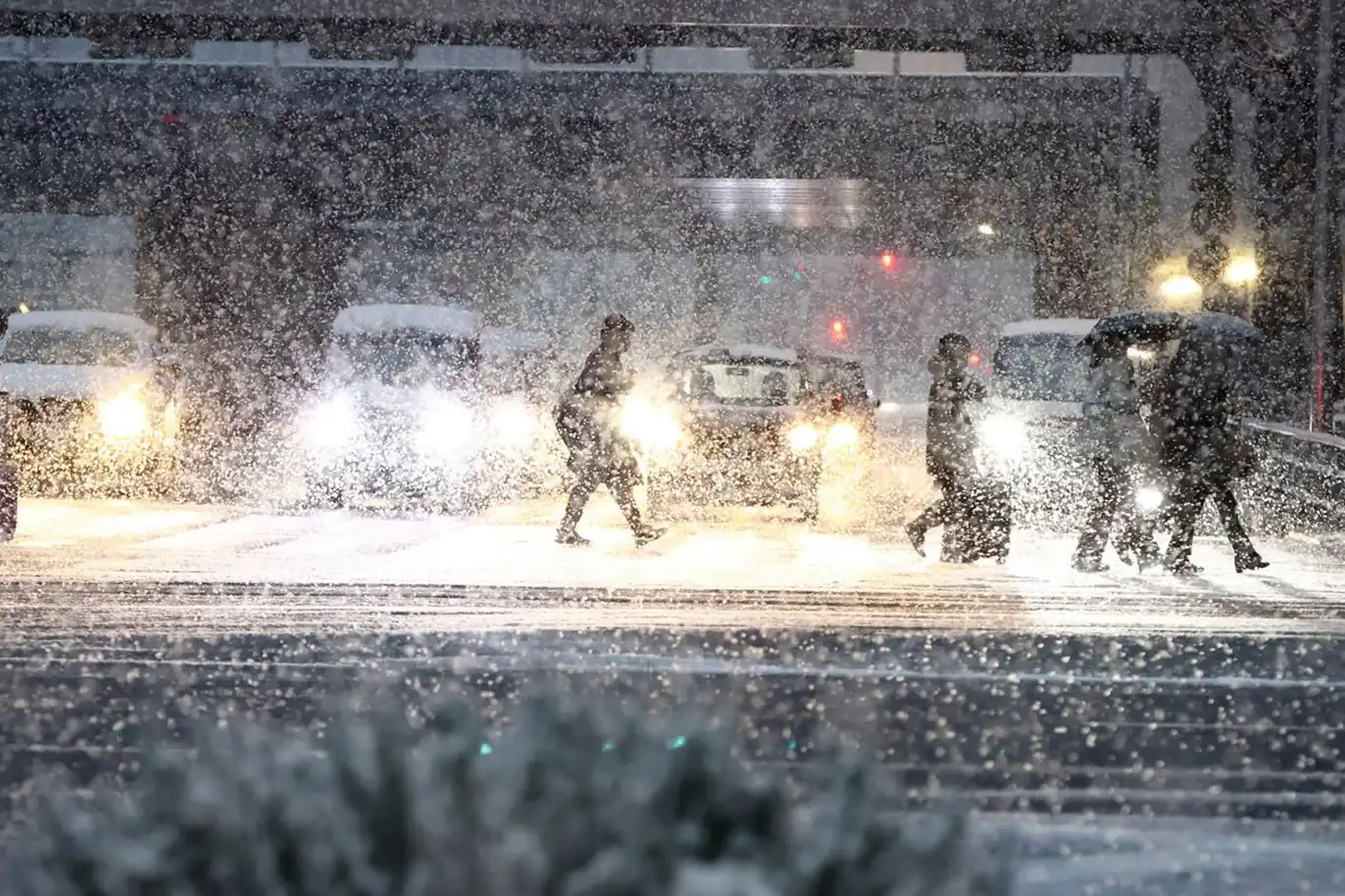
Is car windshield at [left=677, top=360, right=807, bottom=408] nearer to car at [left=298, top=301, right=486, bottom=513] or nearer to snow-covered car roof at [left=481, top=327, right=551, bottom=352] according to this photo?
car at [left=298, top=301, right=486, bottom=513]

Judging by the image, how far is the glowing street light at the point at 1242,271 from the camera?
26750mm

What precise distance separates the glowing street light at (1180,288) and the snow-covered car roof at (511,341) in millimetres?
9761

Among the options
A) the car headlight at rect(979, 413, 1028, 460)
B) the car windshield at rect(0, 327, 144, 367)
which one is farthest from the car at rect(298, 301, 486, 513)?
the car headlight at rect(979, 413, 1028, 460)

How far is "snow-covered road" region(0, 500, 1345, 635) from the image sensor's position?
405 inches

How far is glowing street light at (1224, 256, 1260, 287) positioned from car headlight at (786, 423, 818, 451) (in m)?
10.2

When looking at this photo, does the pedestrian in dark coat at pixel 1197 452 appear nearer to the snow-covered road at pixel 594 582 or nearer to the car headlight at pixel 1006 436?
the snow-covered road at pixel 594 582

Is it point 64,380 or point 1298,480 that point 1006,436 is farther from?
point 64,380

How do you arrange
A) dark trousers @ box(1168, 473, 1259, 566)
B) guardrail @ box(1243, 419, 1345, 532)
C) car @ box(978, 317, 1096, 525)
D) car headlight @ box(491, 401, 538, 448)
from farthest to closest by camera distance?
car headlight @ box(491, 401, 538, 448)
car @ box(978, 317, 1096, 525)
guardrail @ box(1243, 419, 1345, 532)
dark trousers @ box(1168, 473, 1259, 566)

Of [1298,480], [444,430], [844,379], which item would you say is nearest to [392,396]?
[444,430]

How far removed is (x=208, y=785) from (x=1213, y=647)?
24.7 ft

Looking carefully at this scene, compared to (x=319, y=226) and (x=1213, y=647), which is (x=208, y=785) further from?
(x=319, y=226)

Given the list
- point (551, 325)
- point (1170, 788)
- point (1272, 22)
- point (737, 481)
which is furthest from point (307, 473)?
point (551, 325)

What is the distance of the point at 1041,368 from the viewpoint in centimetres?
2019

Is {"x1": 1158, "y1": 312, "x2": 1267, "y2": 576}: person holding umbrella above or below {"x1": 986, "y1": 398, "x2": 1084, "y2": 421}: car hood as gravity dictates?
below
